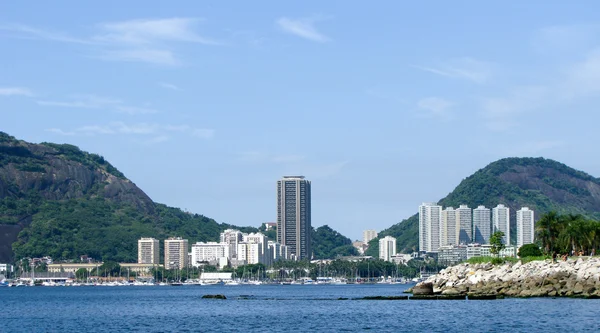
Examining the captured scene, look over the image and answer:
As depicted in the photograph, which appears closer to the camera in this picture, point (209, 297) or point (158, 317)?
point (158, 317)

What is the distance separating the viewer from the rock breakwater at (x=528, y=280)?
4240 inches

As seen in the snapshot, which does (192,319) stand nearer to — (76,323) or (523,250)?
(76,323)

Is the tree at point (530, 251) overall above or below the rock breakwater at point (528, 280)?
above

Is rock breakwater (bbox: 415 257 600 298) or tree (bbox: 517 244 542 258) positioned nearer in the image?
rock breakwater (bbox: 415 257 600 298)

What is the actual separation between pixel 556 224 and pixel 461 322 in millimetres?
62722

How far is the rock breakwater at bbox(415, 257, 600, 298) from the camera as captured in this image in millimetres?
107688

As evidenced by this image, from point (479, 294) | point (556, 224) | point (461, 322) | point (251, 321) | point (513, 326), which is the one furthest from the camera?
point (556, 224)

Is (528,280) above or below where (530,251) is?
below

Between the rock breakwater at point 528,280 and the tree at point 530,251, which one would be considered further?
the tree at point 530,251

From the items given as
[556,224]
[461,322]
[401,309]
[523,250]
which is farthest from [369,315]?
[523,250]

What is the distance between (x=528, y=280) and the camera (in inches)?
4560

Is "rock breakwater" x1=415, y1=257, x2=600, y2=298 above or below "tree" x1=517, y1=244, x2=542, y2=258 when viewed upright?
below

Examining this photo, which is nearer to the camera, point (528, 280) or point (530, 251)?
point (528, 280)

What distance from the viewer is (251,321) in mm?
95375
